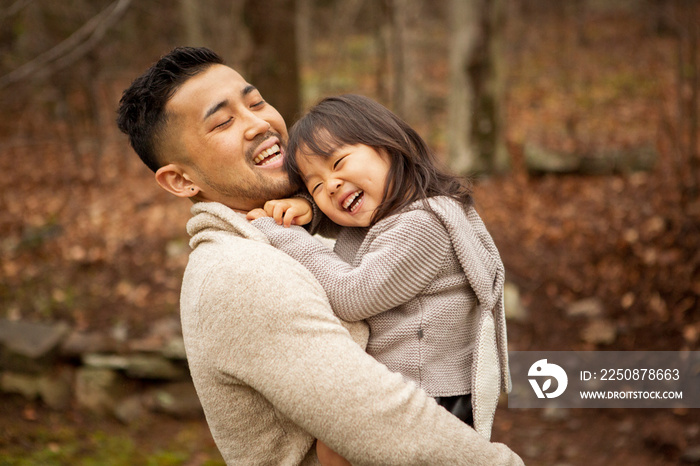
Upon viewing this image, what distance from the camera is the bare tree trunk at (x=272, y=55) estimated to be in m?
5.29

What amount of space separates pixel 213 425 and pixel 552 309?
4606 mm

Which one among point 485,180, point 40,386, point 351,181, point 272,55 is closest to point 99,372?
point 40,386

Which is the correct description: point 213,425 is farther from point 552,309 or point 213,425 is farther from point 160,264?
point 160,264

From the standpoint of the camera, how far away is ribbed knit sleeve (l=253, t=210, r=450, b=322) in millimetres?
1822

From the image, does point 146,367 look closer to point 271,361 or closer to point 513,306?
point 513,306

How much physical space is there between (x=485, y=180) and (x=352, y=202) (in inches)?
284

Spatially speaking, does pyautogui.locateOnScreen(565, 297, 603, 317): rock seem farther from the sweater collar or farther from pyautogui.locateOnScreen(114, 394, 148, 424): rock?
the sweater collar

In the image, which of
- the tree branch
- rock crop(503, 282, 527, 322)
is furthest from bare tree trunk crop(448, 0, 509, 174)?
the tree branch

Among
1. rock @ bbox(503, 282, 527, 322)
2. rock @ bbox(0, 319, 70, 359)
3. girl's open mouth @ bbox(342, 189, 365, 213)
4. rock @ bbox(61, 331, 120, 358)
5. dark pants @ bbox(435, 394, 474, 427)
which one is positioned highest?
girl's open mouth @ bbox(342, 189, 365, 213)

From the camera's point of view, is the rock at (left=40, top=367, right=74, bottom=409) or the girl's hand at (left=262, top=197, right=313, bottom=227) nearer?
the girl's hand at (left=262, top=197, right=313, bottom=227)

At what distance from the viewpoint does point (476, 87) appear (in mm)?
8867

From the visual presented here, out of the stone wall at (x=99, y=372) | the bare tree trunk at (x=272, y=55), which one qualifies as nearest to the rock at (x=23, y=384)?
the stone wall at (x=99, y=372)

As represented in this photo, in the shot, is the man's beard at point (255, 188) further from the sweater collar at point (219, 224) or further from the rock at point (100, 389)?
the rock at point (100, 389)

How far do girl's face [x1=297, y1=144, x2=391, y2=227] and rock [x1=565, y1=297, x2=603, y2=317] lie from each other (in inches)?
162
